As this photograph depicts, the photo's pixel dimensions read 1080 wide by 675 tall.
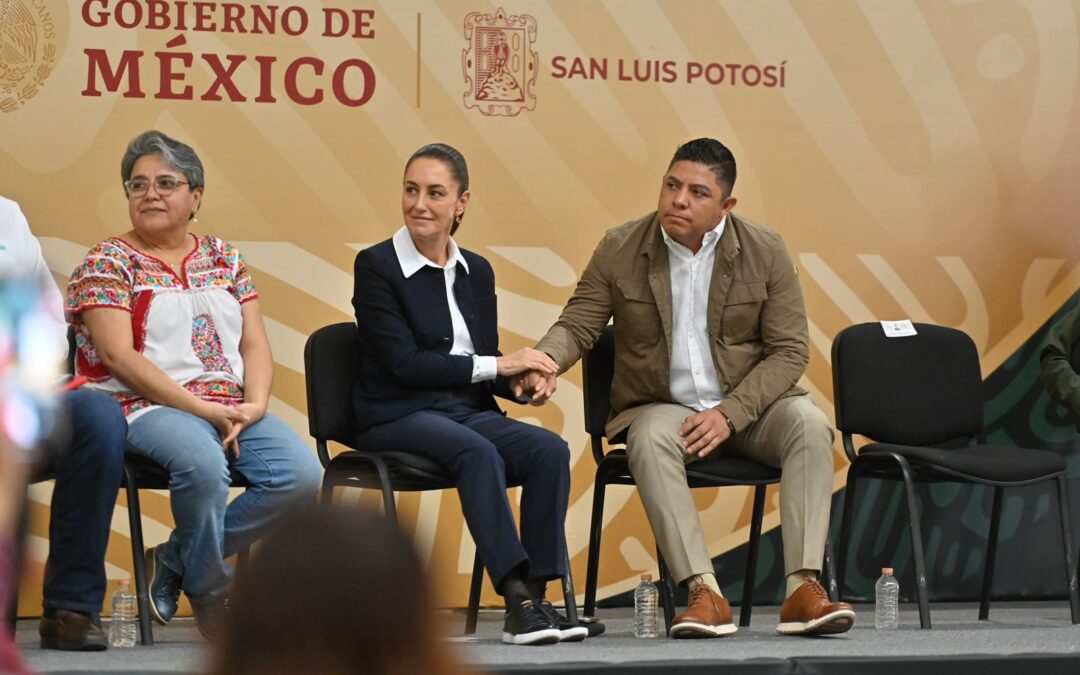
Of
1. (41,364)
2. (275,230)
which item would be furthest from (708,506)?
(41,364)

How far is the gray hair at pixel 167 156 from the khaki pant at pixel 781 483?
4.23 feet

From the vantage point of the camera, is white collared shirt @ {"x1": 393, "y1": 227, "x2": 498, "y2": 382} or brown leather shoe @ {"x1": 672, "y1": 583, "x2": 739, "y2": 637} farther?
white collared shirt @ {"x1": 393, "y1": 227, "x2": 498, "y2": 382}

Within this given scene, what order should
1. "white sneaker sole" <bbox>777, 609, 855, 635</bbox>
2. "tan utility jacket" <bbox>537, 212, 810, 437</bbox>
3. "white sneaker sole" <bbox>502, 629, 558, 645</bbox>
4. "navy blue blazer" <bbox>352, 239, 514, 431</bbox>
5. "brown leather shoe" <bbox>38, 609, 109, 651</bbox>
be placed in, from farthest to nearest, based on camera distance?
1. "tan utility jacket" <bbox>537, 212, 810, 437</bbox>
2. "navy blue blazer" <bbox>352, 239, 514, 431</bbox>
3. "white sneaker sole" <bbox>777, 609, 855, 635</bbox>
4. "white sneaker sole" <bbox>502, 629, 558, 645</bbox>
5. "brown leather shoe" <bbox>38, 609, 109, 651</bbox>

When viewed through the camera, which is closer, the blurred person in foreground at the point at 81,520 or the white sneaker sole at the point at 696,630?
the blurred person in foreground at the point at 81,520

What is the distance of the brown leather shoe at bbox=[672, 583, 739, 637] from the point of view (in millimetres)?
3137

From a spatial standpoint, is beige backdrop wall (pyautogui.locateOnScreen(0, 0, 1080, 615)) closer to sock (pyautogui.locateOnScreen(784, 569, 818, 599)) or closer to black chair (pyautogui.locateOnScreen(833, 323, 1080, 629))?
black chair (pyautogui.locateOnScreen(833, 323, 1080, 629))

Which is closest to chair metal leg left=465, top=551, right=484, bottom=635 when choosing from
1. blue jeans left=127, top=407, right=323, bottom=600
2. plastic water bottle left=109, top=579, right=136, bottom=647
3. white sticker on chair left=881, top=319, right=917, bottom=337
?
blue jeans left=127, top=407, right=323, bottom=600

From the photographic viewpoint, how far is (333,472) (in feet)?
10.9

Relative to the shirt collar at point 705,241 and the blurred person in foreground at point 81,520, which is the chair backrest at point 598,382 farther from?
the blurred person in foreground at point 81,520

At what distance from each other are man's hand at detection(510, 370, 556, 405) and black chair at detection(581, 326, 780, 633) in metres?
0.27

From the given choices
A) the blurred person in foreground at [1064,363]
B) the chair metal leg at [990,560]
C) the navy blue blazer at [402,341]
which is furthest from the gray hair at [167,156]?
the blurred person in foreground at [1064,363]

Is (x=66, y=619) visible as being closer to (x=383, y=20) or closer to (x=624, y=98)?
(x=383, y=20)

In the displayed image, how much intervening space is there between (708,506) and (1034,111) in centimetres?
180

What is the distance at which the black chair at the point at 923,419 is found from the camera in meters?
3.63
